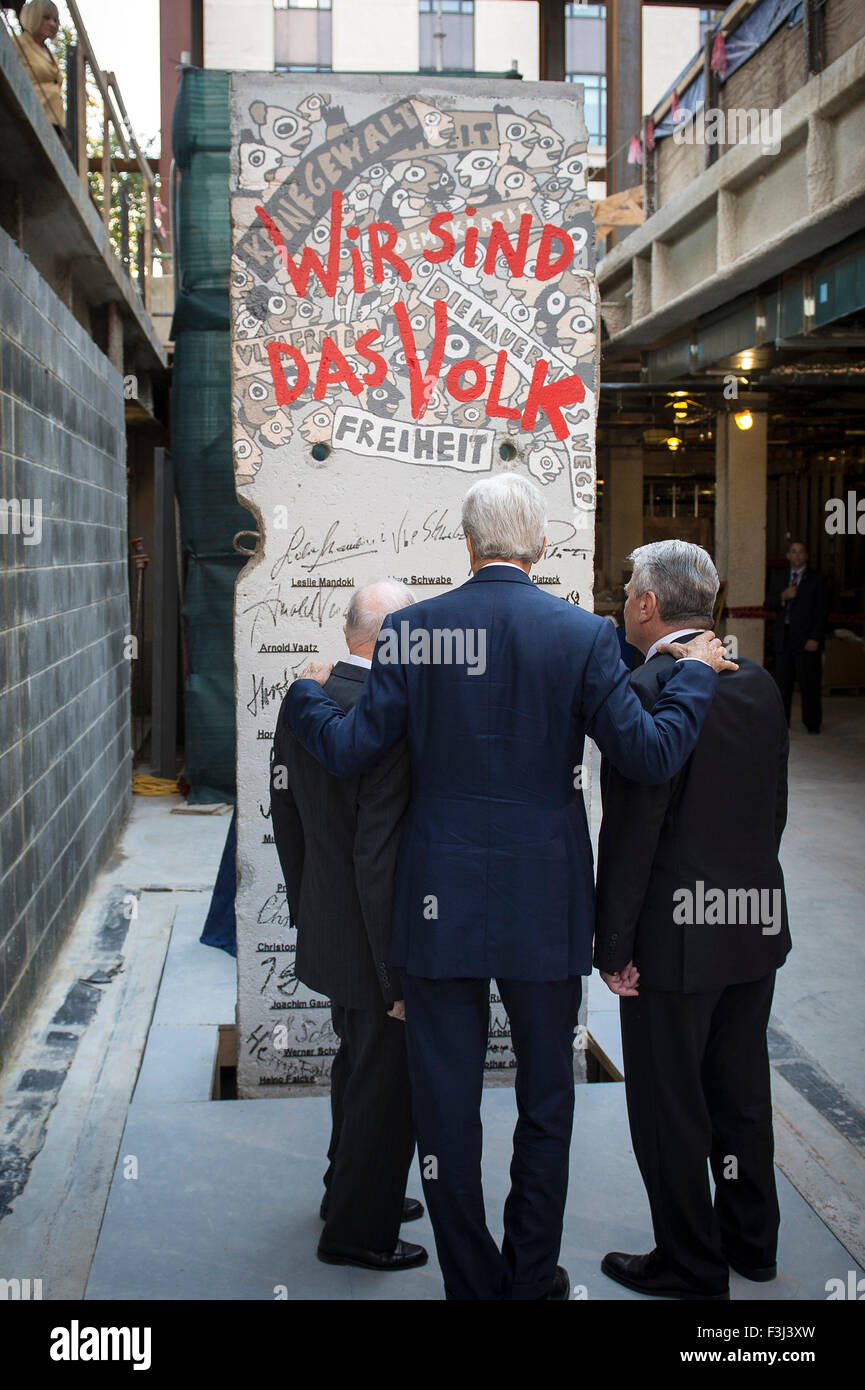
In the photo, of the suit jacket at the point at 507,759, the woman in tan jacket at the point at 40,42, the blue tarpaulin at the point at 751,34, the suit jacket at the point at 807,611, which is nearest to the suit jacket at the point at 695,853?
the suit jacket at the point at 507,759

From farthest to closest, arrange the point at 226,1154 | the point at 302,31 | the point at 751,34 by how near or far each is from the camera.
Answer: the point at 302,31 < the point at 751,34 < the point at 226,1154

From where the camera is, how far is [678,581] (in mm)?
3068

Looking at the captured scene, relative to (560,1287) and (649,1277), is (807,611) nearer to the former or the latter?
(649,1277)

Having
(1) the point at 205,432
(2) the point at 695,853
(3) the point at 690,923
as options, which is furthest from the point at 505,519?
(1) the point at 205,432

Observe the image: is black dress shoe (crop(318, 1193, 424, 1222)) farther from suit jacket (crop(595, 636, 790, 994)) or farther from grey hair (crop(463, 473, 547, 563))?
grey hair (crop(463, 473, 547, 563))

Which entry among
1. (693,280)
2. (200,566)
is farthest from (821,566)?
(200,566)

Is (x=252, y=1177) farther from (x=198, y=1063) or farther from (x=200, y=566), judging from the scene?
(x=200, y=566)

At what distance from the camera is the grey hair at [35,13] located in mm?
7172

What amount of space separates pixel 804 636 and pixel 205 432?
7.09 meters

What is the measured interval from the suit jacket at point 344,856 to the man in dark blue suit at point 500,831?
0.09m

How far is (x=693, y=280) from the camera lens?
10.6 meters

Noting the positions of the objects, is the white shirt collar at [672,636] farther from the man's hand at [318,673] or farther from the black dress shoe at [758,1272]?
the black dress shoe at [758,1272]

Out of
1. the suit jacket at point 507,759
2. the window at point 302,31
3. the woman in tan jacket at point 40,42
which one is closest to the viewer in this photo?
the suit jacket at point 507,759

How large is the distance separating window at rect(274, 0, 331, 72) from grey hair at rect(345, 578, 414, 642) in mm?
36069
